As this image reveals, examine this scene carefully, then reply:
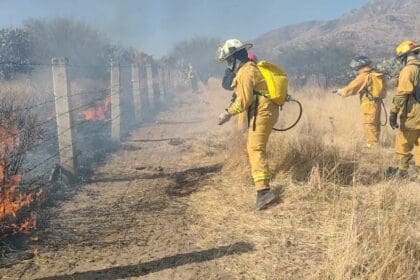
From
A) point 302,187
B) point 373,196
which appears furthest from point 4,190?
point 373,196

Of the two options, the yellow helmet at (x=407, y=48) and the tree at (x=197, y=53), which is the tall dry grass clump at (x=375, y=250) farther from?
the tree at (x=197, y=53)

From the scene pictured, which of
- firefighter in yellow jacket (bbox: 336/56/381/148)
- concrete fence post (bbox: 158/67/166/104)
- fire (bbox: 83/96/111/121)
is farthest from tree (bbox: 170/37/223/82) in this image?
firefighter in yellow jacket (bbox: 336/56/381/148)

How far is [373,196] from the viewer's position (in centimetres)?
504

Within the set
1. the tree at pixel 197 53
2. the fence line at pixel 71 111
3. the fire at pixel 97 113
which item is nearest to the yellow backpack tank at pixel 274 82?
the fence line at pixel 71 111

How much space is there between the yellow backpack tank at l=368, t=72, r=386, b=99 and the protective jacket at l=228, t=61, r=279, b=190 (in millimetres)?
4528

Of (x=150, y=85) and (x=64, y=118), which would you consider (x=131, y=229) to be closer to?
(x=64, y=118)

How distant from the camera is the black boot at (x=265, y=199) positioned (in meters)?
5.28

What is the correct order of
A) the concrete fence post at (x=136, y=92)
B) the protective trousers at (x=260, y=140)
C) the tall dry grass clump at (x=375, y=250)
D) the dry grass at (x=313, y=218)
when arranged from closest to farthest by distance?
the tall dry grass clump at (x=375, y=250) < the dry grass at (x=313, y=218) < the protective trousers at (x=260, y=140) < the concrete fence post at (x=136, y=92)

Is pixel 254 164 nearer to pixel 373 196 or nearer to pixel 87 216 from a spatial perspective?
pixel 373 196

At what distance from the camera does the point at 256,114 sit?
5.45 metres

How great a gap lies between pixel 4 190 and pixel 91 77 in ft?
52.7

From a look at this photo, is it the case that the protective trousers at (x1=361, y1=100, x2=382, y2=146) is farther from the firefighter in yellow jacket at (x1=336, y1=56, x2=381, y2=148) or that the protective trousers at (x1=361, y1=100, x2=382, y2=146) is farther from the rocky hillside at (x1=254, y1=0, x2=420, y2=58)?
the rocky hillside at (x1=254, y1=0, x2=420, y2=58)

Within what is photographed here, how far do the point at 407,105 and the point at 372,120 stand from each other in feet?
8.33

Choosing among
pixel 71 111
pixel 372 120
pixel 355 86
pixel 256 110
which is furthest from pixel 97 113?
pixel 256 110
